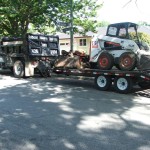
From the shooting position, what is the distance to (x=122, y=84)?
13.2 metres

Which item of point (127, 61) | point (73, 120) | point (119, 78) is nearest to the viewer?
point (73, 120)

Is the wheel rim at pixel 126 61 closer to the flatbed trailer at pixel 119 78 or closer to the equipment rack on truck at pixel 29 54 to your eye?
the flatbed trailer at pixel 119 78

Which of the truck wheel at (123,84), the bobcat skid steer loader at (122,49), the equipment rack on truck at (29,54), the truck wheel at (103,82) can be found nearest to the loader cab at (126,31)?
the bobcat skid steer loader at (122,49)

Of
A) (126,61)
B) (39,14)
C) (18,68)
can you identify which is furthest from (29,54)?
(126,61)

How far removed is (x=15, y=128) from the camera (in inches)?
287

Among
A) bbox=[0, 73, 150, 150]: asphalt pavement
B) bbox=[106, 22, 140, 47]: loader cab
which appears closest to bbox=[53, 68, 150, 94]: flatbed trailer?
bbox=[0, 73, 150, 150]: asphalt pavement

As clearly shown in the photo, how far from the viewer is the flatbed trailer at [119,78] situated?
12.7 m

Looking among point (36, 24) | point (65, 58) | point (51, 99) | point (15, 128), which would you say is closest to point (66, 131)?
point (15, 128)

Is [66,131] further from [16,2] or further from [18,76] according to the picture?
[16,2]

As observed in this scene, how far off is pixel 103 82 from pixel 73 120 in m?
6.04

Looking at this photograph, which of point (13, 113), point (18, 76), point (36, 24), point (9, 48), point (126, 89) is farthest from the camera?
point (36, 24)

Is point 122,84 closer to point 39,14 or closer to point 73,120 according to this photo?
point 73,120

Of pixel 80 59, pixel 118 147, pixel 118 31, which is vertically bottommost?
pixel 118 147

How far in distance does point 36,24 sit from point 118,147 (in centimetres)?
2030
